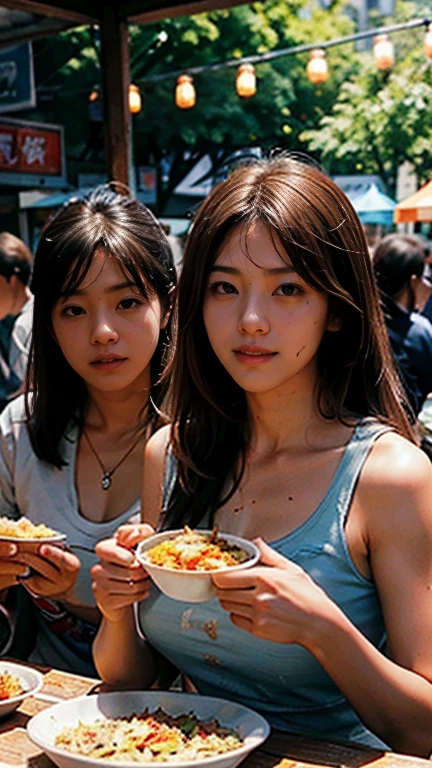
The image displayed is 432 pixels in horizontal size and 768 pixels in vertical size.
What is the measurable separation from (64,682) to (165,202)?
1947 cm

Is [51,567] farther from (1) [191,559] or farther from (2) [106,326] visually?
(2) [106,326]

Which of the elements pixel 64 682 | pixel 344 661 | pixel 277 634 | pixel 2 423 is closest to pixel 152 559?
pixel 277 634

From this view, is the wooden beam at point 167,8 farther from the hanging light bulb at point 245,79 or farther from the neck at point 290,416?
the hanging light bulb at point 245,79

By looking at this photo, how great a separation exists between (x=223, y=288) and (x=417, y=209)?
22.3ft

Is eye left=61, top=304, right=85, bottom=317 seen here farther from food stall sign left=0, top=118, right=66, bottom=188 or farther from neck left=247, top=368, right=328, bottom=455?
food stall sign left=0, top=118, right=66, bottom=188

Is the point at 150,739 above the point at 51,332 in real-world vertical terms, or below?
below

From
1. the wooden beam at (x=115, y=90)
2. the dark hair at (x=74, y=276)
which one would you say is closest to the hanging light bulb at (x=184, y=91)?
the wooden beam at (x=115, y=90)

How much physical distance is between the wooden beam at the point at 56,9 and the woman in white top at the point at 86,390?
1685 mm

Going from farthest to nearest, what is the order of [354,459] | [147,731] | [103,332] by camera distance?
[103,332], [354,459], [147,731]

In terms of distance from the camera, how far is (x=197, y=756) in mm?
1411

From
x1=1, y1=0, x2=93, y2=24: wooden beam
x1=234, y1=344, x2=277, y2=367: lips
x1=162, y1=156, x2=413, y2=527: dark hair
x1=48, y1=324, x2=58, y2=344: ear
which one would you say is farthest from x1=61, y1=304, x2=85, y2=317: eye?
x1=1, y1=0, x2=93, y2=24: wooden beam

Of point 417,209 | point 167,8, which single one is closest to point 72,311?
point 167,8

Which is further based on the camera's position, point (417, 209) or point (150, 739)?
point (417, 209)

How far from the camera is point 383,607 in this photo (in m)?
1.67
